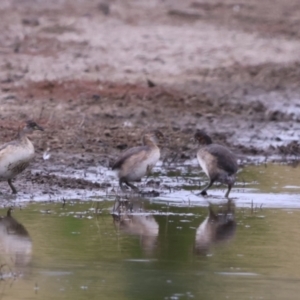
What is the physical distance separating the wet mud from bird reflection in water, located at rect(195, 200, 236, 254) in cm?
146

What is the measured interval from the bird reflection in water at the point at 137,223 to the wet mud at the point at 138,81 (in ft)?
Result: 2.85

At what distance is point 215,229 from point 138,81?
377 inches

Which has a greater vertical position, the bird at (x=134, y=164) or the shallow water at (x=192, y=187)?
the bird at (x=134, y=164)

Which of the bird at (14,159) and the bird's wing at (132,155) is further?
the bird's wing at (132,155)

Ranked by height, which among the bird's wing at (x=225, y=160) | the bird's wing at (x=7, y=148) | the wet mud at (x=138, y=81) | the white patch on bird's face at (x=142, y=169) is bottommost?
the wet mud at (x=138, y=81)

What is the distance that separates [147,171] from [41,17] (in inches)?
545

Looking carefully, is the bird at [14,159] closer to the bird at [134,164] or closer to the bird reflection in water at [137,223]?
the bird at [134,164]

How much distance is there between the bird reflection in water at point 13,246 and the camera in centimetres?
838

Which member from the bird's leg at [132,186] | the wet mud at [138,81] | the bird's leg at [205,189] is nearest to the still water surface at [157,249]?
the bird's leg at [205,189]

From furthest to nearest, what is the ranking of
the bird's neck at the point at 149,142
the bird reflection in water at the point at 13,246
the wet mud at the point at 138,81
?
the wet mud at the point at 138,81
the bird's neck at the point at 149,142
the bird reflection in water at the point at 13,246

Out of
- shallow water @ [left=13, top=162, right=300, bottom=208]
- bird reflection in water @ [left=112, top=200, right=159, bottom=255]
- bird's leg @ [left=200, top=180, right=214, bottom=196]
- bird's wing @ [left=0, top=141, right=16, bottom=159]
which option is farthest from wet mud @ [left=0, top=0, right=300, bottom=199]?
bird's leg @ [left=200, top=180, right=214, bottom=196]

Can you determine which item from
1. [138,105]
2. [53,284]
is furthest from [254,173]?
[53,284]

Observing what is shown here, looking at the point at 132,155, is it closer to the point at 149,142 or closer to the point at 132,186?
the point at 132,186

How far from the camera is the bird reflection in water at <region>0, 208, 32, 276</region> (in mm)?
8375
